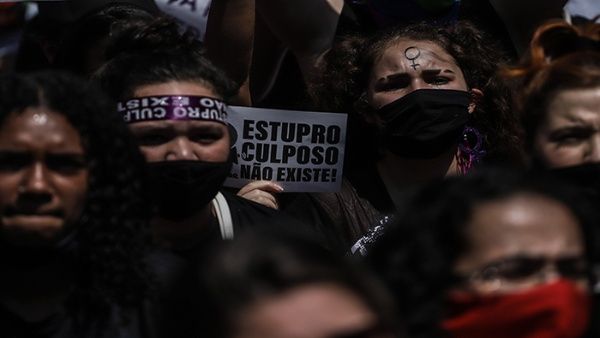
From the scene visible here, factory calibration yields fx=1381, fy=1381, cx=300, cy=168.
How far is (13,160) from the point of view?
348cm

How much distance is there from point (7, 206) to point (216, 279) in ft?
4.08

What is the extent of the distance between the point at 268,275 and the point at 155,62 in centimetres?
227

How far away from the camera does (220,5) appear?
→ 5.17m

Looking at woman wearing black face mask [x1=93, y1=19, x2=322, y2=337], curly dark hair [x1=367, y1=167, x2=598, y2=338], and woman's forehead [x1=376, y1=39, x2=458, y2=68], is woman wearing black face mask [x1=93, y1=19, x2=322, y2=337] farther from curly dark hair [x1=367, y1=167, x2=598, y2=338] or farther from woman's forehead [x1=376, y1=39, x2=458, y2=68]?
curly dark hair [x1=367, y1=167, x2=598, y2=338]

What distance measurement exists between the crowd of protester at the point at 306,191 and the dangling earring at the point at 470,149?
0.01 m

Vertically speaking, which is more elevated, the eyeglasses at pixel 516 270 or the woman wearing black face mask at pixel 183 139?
the woman wearing black face mask at pixel 183 139

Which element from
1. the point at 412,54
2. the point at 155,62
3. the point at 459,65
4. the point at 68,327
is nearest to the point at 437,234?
the point at 68,327

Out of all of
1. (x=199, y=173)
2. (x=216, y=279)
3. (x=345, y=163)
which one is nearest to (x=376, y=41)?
(x=345, y=163)

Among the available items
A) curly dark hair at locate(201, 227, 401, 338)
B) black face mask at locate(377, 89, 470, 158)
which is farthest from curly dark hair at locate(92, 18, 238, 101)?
curly dark hair at locate(201, 227, 401, 338)

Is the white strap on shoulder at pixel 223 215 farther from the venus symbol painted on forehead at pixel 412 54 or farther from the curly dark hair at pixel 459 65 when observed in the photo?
the venus symbol painted on forehead at pixel 412 54

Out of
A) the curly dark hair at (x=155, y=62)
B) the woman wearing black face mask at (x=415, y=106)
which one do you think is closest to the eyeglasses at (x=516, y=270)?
the curly dark hair at (x=155, y=62)

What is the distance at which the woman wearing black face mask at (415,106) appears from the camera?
4875 millimetres

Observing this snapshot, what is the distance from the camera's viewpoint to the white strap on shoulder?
14.1 feet

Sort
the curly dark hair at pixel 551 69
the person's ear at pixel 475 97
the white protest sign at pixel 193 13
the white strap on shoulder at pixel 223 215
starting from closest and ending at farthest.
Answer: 1. the curly dark hair at pixel 551 69
2. the white strap on shoulder at pixel 223 215
3. the person's ear at pixel 475 97
4. the white protest sign at pixel 193 13
